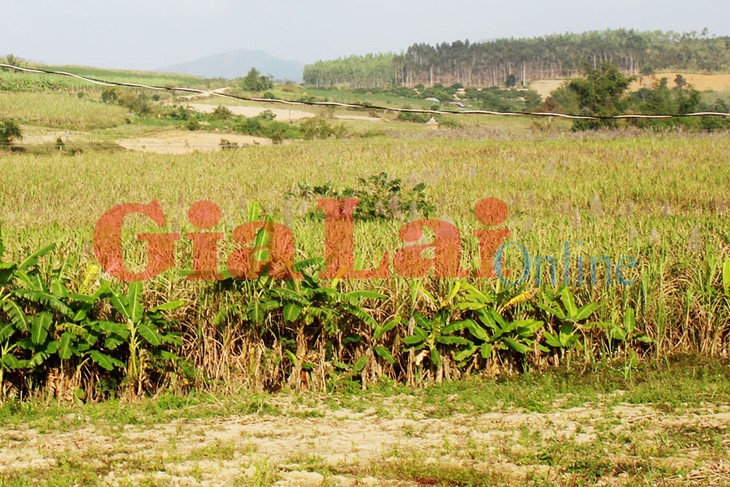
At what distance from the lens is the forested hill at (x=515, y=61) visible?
78.6 m

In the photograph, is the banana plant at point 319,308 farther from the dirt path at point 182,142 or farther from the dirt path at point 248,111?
the dirt path at point 248,111

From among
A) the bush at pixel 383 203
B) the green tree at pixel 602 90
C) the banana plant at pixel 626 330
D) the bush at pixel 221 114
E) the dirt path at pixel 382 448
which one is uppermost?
the green tree at pixel 602 90

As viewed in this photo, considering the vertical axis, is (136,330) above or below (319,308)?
below

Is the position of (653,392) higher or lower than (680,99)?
lower

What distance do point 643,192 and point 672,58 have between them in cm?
7476

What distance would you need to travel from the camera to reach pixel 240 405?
451 centimetres

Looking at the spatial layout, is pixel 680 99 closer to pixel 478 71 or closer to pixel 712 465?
pixel 712 465

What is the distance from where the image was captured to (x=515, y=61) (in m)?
79.4

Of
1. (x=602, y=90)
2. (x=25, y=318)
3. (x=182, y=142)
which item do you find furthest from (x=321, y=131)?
(x=25, y=318)

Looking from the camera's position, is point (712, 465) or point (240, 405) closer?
point (712, 465)

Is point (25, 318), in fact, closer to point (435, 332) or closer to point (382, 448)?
point (382, 448)

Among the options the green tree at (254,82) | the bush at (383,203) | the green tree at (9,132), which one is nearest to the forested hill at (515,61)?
the green tree at (254,82)

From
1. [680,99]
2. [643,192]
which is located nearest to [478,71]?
[680,99]

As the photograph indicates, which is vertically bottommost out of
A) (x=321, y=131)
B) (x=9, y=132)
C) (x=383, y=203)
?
(x=383, y=203)
